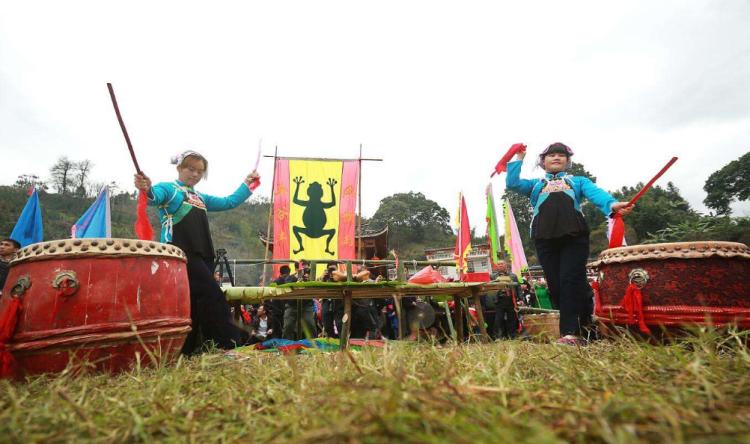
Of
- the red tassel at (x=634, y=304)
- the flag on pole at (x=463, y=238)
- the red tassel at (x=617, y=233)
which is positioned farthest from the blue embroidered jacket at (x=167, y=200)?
the flag on pole at (x=463, y=238)

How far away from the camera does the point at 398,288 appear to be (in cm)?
332

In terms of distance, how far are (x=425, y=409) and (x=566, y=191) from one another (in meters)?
2.58

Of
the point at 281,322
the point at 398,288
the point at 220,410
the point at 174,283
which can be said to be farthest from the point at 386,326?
the point at 220,410

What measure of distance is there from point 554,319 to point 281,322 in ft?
13.3

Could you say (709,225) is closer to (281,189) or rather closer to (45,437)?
(281,189)

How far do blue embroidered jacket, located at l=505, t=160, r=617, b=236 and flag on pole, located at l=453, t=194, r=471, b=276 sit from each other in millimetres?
4855

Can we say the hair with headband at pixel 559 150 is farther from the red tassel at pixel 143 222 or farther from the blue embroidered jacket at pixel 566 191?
the red tassel at pixel 143 222

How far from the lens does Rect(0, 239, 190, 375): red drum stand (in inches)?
62.3

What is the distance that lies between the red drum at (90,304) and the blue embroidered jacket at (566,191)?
7.89ft

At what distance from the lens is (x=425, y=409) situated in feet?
2.15

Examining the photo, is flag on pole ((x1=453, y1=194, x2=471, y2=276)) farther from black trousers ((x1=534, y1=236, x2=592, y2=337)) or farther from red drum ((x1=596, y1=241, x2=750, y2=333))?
red drum ((x1=596, y1=241, x2=750, y2=333))

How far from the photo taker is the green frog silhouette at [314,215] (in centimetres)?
947

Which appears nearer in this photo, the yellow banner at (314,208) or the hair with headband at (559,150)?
the hair with headband at (559,150)

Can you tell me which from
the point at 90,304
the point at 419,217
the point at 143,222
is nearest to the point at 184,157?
the point at 143,222
